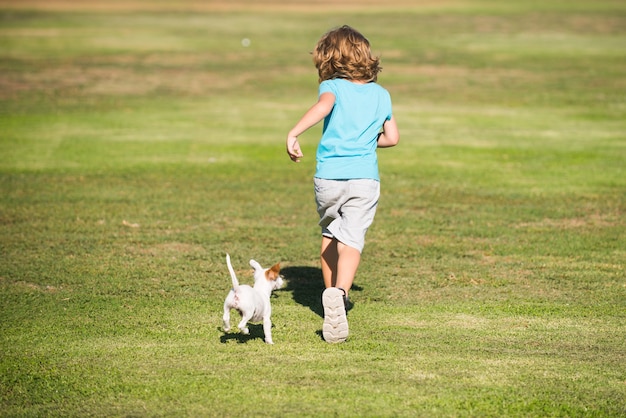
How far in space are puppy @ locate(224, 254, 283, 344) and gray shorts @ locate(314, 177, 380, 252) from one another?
1.97 ft

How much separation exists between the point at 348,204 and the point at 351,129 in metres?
0.51

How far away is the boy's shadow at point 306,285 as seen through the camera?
708 cm

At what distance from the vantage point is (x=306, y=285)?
768cm

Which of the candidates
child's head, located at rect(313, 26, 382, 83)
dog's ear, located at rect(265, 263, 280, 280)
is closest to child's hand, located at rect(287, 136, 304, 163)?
child's head, located at rect(313, 26, 382, 83)

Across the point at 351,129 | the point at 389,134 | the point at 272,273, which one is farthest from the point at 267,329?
the point at 389,134

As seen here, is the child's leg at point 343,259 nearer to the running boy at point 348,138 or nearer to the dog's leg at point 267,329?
the running boy at point 348,138

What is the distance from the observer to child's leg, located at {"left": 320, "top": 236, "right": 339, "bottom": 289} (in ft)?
22.1

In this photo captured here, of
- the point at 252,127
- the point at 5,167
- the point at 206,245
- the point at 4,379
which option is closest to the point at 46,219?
the point at 206,245

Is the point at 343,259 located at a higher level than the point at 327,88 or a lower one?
lower

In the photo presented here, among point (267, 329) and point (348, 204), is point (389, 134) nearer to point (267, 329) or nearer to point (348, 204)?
point (348, 204)

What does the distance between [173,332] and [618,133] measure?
12147 mm

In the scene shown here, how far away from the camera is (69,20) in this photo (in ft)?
148

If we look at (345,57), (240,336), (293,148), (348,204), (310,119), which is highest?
(345,57)

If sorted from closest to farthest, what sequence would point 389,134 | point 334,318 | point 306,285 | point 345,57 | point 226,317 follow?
1. point 226,317
2. point 334,318
3. point 345,57
4. point 389,134
5. point 306,285
